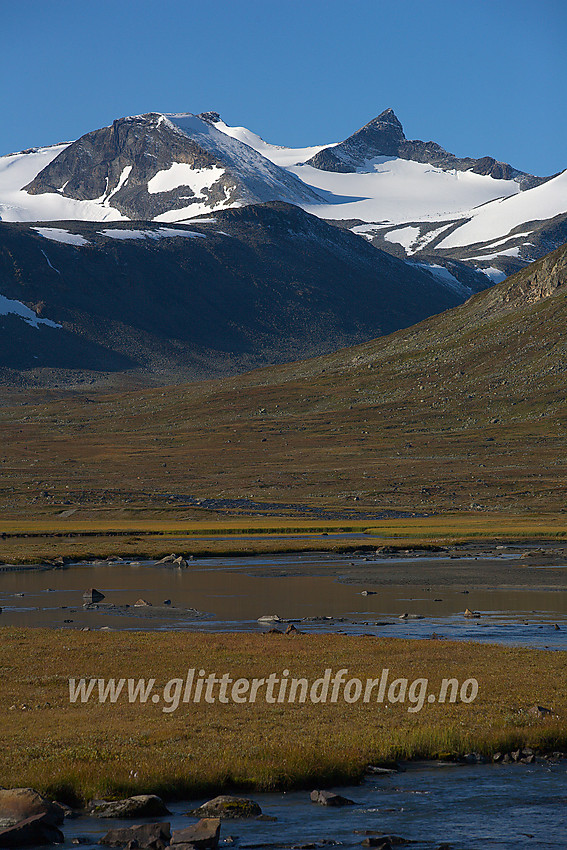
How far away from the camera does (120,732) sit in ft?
76.9

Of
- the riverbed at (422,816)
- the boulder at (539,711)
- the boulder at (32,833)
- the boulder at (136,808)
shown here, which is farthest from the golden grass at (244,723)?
the boulder at (32,833)

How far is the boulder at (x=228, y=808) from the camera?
64.3 ft

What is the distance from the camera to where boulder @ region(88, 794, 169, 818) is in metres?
19.4

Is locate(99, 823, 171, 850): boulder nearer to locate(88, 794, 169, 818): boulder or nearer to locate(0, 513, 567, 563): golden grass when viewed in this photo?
locate(88, 794, 169, 818): boulder

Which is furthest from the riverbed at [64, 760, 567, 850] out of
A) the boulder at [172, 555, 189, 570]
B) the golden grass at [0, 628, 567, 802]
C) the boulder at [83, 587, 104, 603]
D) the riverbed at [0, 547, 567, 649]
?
the boulder at [172, 555, 189, 570]

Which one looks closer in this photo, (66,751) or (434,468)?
(66,751)

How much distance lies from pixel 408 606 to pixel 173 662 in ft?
76.0

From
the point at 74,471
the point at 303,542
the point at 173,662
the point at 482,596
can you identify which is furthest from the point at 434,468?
the point at 173,662

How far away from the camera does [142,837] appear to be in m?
17.9

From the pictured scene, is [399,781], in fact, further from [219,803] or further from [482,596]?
[482,596]

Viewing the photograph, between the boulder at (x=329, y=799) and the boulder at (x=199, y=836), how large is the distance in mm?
2830

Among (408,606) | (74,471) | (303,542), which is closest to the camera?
(408,606)

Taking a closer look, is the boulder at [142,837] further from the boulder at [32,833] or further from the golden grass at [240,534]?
the golden grass at [240,534]

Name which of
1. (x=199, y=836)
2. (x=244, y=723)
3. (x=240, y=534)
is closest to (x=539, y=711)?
(x=244, y=723)
